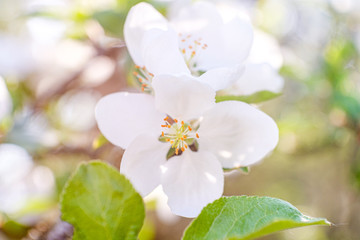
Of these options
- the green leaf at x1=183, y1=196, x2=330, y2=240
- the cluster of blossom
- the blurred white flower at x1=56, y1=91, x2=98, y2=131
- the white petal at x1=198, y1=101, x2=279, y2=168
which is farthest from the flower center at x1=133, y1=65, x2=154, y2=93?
the blurred white flower at x1=56, y1=91, x2=98, y2=131

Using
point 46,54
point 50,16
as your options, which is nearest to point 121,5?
point 50,16

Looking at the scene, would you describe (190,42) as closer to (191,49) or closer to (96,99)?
(191,49)

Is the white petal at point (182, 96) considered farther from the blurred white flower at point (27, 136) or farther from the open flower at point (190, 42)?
the blurred white flower at point (27, 136)

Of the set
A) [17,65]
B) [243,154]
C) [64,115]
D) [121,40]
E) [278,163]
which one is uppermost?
[243,154]

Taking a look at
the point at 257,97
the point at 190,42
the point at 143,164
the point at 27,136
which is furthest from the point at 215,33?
the point at 27,136

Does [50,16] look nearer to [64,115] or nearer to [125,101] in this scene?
[64,115]

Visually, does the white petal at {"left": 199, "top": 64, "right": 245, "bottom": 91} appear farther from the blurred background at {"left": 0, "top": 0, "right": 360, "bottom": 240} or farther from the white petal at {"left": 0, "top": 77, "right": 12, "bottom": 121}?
the white petal at {"left": 0, "top": 77, "right": 12, "bottom": 121}
